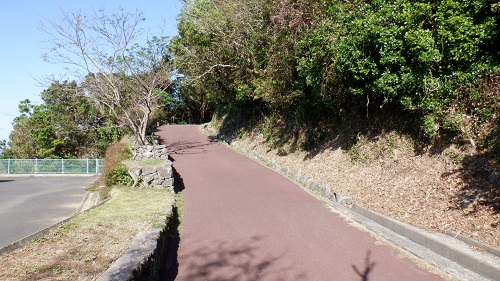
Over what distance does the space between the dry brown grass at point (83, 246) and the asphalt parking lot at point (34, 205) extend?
3.17 meters

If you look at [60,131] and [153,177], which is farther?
[60,131]

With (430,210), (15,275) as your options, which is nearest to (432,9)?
(430,210)

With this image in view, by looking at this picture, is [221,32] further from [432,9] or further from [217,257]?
[217,257]

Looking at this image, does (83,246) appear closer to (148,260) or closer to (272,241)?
(148,260)

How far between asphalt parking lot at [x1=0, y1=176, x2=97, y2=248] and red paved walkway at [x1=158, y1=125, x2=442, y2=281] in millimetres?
4568

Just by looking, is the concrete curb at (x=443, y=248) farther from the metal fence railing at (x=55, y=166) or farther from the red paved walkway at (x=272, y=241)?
the metal fence railing at (x=55, y=166)

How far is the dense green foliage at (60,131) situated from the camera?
100ft

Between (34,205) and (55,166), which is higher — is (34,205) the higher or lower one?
the lower one

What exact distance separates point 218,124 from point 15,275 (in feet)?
88.3

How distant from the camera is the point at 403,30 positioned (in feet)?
29.9

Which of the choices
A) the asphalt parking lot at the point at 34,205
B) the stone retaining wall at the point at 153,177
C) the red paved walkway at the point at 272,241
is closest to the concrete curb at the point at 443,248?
the red paved walkway at the point at 272,241

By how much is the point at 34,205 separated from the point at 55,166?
13872mm

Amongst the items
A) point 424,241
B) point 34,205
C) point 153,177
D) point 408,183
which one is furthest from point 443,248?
point 34,205

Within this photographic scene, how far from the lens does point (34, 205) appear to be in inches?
603
